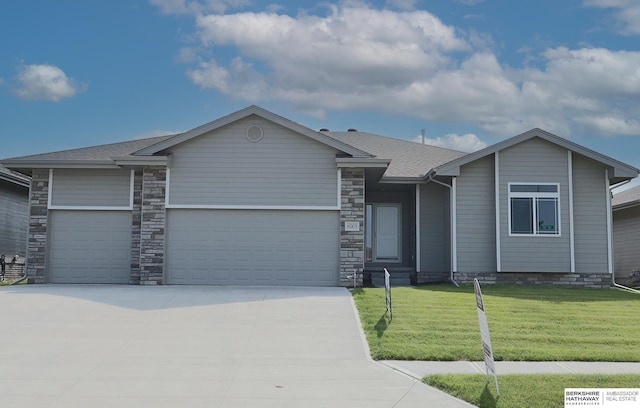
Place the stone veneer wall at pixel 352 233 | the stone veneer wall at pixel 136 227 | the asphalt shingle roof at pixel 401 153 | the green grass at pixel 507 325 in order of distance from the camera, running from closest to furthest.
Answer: the green grass at pixel 507 325 < the stone veneer wall at pixel 352 233 < the stone veneer wall at pixel 136 227 < the asphalt shingle roof at pixel 401 153

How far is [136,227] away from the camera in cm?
1764

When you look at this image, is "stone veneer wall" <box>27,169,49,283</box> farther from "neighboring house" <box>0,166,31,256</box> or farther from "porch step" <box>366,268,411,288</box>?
"porch step" <box>366,268,411,288</box>

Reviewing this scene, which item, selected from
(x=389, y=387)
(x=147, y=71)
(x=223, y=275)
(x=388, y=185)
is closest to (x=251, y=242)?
(x=223, y=275)

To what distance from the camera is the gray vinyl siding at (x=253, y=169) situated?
17219 millimetres

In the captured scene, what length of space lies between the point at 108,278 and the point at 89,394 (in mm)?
10640

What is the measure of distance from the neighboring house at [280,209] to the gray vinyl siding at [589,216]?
33mm

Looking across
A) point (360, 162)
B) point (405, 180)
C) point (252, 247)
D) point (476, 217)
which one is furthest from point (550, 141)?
point (252, 247)

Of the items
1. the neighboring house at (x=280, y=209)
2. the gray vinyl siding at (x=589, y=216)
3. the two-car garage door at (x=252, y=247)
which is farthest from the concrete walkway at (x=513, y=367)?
the gray vinyl siding at (x=589, y=216)

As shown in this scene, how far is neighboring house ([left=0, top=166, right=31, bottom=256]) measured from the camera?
2228cm

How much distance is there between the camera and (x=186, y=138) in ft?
55.8

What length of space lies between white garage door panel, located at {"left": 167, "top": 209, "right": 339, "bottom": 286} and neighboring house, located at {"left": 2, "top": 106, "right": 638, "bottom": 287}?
0.09ft

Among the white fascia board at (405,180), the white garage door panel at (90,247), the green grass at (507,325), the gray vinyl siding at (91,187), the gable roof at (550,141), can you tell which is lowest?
the green grass at (507,325)

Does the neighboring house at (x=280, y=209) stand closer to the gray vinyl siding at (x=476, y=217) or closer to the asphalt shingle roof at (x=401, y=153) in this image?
the gray vinyl siding at (x=476, y=217)

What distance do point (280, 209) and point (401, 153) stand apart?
666cm
